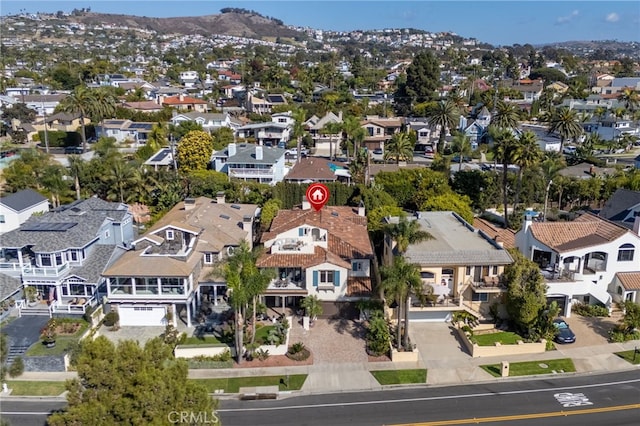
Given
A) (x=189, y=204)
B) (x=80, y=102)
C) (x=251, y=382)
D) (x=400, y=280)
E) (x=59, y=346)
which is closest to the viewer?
(x=251, y=382)

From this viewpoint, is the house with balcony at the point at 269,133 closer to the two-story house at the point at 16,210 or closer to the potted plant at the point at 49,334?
the two-story house at the point at 16,210

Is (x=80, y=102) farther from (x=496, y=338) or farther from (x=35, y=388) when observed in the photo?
(x=496, y=338)

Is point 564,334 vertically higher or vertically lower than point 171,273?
lower

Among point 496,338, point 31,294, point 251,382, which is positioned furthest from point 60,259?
point 496,338

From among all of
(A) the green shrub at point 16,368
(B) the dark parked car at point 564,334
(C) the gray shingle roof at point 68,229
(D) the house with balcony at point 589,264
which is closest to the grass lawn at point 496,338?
(B) the dark parked car at point 564,334

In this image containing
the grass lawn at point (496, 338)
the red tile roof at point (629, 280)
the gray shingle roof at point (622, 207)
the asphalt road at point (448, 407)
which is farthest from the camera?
the gray shingle roof at point (622, 207)

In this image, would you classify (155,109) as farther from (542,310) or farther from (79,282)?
(542,310)
